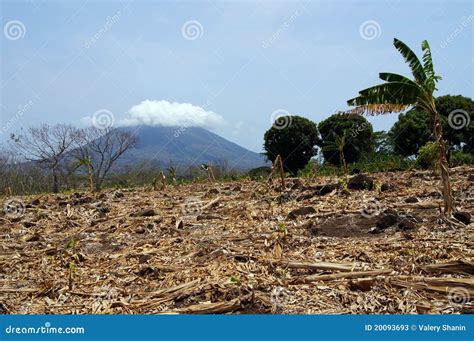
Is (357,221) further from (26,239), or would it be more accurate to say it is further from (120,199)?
(120,199)

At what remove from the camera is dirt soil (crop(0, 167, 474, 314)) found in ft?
17.3

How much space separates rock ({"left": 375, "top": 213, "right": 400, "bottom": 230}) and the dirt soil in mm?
40

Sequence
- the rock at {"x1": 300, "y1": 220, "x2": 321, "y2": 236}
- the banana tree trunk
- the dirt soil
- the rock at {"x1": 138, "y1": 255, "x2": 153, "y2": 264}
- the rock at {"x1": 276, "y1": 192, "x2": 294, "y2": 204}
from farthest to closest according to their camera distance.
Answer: the rock at {"x1": 276, "y1": 192, "x2": 294, "y2": 204}, the banana tree trunk, the rock at {"x1": 300, "y1": 220, "x2": 321, "y2": 236}, the rock at {"x1": 138, "y1": 255, "x2": 153, "y2": 264}, the dirt soil

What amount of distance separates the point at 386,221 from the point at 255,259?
2.99m

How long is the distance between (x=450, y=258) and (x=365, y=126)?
26.4m

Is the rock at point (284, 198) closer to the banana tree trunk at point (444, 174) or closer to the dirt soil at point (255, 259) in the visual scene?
the dirt soil at point (255, 259)

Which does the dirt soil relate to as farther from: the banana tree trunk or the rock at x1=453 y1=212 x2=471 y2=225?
the banana tree trunk

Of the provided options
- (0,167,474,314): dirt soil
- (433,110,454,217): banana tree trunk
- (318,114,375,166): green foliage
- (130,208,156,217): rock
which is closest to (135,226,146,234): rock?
(0,167,474,314): dirt soil

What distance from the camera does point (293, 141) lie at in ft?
112

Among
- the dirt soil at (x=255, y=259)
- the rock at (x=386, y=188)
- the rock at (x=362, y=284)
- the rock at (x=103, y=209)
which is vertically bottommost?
the rock at (x=362, y=284)

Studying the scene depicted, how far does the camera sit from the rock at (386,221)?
8516 mm

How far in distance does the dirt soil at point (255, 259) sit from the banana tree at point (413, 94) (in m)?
1.04

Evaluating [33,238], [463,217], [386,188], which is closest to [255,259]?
[463,217]

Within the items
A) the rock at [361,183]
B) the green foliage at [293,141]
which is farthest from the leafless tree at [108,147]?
the rock at [361,183]
